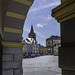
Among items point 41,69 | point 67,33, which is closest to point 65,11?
point 67,33

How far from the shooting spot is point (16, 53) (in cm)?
350

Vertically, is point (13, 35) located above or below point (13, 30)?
below

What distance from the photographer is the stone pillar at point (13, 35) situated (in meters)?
3.32

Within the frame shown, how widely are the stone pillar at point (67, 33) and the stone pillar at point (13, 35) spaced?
7.64ft

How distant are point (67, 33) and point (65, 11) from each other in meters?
0.19

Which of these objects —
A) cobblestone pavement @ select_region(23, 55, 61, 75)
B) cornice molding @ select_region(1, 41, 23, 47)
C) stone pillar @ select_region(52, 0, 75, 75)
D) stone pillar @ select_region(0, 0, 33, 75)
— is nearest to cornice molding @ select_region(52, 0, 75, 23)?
stone pillar @ select_region(52, 0, 75, 75)

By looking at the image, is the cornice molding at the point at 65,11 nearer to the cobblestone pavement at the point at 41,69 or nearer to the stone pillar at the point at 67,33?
the stone pillar at the point at 67,33

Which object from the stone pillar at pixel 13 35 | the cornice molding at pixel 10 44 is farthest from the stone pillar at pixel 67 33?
the cornice molding at pixel 10 44

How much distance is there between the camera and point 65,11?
1.08m

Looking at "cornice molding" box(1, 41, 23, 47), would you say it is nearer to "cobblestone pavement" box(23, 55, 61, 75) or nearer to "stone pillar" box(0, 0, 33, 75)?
"stone pillar" box(0, 0, 33, 75)

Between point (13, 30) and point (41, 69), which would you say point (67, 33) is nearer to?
point (13, 30)

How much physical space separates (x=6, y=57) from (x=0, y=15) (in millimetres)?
1256

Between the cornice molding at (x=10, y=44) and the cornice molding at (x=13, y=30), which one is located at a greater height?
the cornice molding at (x=13, y=30)

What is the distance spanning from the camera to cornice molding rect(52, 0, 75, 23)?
1021 mm
